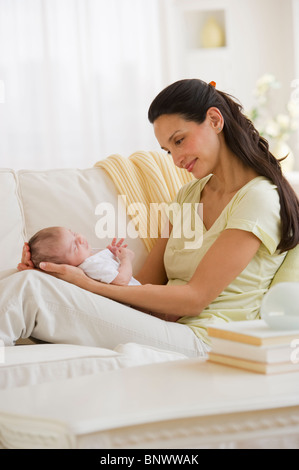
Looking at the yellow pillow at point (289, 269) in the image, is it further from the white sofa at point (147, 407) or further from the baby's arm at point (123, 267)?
the white sofa at point (147, 407)

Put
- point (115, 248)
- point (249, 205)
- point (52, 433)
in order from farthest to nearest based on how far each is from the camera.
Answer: point (115, 248), point (249, 205), point (52, 433)

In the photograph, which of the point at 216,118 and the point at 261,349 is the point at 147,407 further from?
the point at 216,118

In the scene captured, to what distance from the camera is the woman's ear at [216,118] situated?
6.47ft

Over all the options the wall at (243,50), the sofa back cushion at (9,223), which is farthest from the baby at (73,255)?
the wall at (243,50)

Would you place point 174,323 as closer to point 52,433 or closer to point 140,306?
point 140,306

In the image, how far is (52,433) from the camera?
40.3 inches

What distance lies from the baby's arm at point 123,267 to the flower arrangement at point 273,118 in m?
2.40

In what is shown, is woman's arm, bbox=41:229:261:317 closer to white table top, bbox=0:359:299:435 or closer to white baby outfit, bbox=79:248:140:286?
white baby outfit, bbox=79:248:140:286

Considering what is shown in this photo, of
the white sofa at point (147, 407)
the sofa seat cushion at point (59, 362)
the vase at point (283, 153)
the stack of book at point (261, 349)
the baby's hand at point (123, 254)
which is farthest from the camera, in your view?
the vase at point (283, 153)

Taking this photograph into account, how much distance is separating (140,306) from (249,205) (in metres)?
0.40

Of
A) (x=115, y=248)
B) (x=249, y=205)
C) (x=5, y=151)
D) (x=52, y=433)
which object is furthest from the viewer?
(x=5, y=151)

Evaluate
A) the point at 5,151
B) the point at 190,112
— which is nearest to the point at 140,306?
the point at 190,112

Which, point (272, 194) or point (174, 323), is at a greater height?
point (272, 194)

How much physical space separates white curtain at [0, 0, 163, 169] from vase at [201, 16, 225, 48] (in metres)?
0.31
